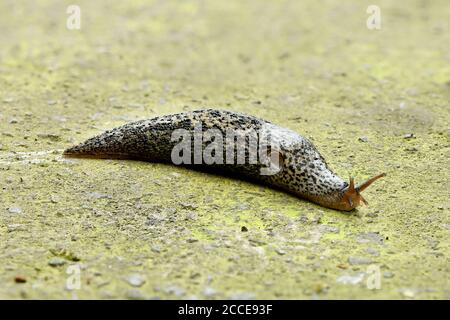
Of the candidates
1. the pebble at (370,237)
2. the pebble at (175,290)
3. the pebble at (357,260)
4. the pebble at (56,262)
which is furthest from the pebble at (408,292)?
the pebble at (56,262)

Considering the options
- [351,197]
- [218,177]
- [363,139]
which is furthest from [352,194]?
[363,139]

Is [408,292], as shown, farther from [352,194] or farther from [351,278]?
[352,194]

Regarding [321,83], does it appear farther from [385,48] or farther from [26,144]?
[26,144]

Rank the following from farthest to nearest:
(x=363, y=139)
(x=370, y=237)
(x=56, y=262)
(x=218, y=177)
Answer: (x=363, y=139) → (x=218, y=177) → (x=370, y=237) → (x=56, y=262)

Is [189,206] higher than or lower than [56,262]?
Answer: higher

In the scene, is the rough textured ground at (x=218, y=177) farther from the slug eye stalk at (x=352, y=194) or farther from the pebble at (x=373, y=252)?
the slug eye stalk at (x=352, y=194)

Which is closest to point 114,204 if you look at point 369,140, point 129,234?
point 129,234
